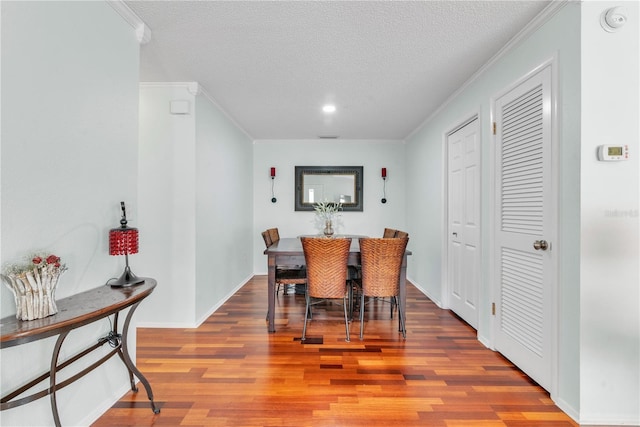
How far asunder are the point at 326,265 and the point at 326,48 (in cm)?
180

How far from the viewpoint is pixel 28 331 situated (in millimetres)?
1142

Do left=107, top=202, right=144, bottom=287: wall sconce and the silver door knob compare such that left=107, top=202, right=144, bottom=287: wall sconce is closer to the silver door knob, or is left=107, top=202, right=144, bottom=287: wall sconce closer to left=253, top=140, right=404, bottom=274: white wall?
the silver door knob

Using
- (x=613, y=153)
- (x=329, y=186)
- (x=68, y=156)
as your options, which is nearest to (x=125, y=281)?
(x=68, y=156)

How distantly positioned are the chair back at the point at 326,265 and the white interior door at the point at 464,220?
1.23 meters

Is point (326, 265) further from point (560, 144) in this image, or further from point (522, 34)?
point (522, 34)

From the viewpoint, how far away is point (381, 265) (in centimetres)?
293

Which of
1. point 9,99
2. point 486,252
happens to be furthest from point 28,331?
point 486,252

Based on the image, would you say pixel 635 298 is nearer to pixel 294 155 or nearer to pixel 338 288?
pixel 338 288

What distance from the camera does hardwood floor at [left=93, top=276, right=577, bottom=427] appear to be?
5.94 ft

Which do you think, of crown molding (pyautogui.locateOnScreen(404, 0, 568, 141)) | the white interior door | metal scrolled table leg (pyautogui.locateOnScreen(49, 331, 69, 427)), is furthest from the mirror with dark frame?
metal scrolled table leg (pyautogui.locateOnScreen(49, 331, 69, 427))

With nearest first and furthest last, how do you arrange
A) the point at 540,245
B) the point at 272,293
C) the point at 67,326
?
the point at 67,326 → the point at 540,245 → the point at 272,293

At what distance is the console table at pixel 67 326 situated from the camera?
1163 mm

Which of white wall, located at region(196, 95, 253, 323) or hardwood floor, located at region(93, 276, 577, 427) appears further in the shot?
white wall, located at region(196, 95, 253, 323)

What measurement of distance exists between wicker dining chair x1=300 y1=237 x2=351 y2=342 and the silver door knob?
1.38 meters
